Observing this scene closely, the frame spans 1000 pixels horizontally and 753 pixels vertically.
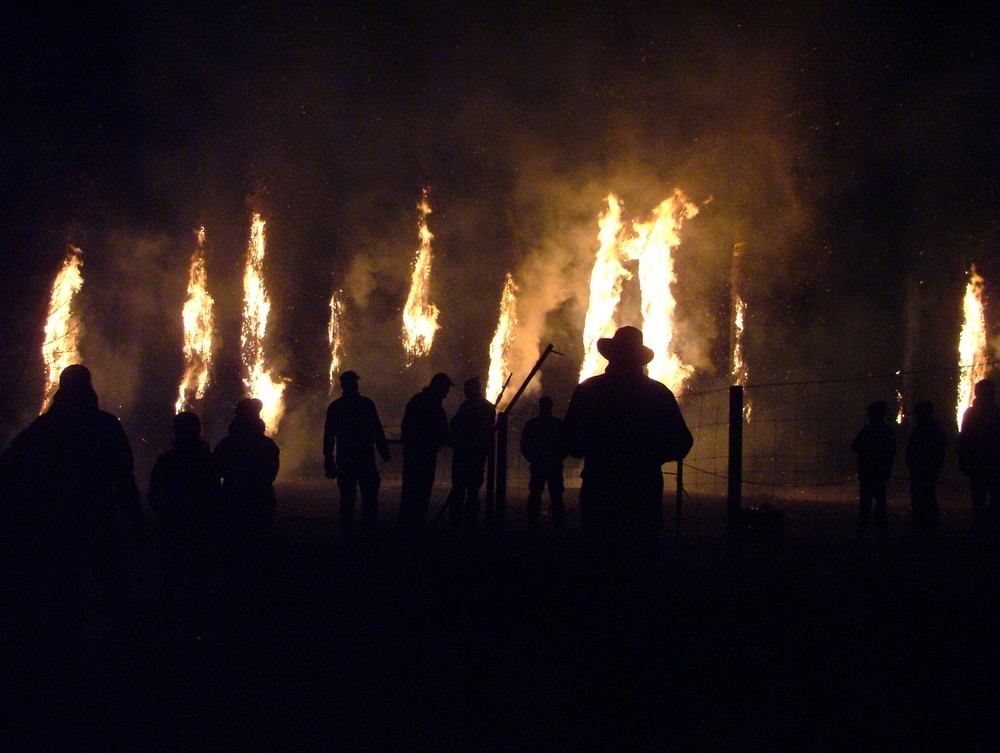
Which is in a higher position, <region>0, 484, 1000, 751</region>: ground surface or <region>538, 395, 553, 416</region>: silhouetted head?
<region>538, 395, 553, 416</region>: silhouetted head

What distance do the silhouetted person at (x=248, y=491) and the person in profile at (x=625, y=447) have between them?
336cm

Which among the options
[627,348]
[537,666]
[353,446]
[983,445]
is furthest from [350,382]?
[983,445]

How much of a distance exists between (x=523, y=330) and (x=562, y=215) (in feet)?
16.2

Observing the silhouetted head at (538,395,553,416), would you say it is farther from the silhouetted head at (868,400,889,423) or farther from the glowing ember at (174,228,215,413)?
the glowing ember at (174,228,215,413)

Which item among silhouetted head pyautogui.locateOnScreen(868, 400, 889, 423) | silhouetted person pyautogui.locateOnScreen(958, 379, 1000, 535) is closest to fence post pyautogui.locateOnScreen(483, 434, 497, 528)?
silhouetted head pyautogui.locateOnScreen(868, 400, 889, 423)

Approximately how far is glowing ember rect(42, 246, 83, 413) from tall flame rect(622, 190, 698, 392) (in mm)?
23364

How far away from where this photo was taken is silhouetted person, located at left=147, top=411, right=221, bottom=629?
19.8 feet

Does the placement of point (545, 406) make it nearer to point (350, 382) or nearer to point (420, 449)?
point (420, 449)

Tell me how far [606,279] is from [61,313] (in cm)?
2369

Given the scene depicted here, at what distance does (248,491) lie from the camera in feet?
25.2

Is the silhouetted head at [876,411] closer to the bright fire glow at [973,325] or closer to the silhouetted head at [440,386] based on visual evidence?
the silhouetted head at [440,386]

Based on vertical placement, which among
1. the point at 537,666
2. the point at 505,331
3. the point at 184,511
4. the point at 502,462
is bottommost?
the point at 537,666

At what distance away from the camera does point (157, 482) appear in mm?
6270

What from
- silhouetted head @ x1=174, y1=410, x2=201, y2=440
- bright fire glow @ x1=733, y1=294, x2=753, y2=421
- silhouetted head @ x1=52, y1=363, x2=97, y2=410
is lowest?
silhouetted head @ x1=174, y1=410, x2=201, y2=440
